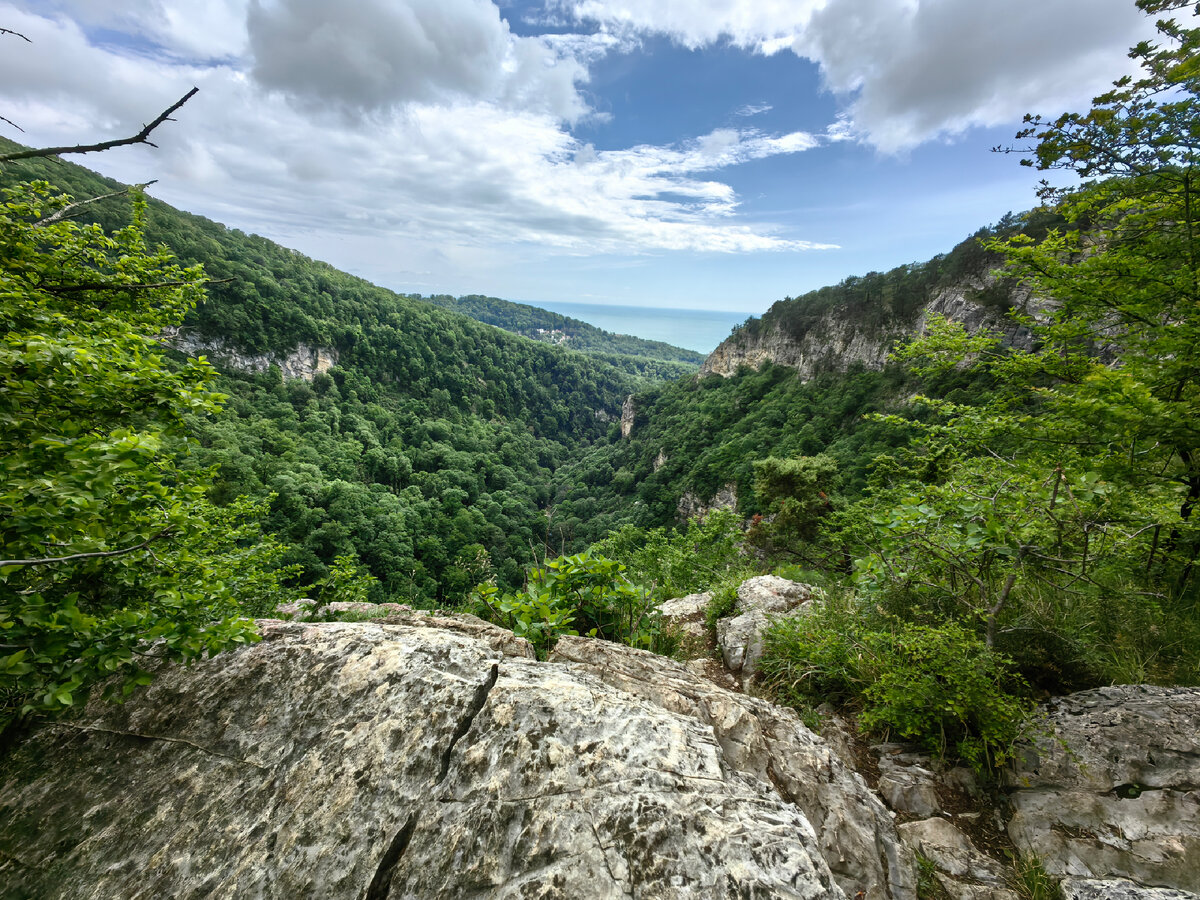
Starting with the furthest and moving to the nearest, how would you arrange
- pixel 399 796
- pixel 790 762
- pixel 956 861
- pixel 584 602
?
pixel 584 602 → pixel 790 762 → pixel 956 861 → pixel 399 796

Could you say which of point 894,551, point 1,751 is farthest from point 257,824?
point 894,551

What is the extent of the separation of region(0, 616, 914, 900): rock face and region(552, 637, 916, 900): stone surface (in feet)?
0.08

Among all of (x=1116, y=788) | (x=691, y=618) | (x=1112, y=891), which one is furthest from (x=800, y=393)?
(x=1112, y=891)

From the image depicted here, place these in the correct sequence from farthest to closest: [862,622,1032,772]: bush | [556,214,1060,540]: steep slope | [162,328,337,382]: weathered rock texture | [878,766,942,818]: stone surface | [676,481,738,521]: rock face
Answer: [162,328,337,382]: weathered rock texture
[676,481,738,521]: rock face
[556,214,1060,540]: steep slope
[878,766,942,818]: stone surface
[862,622,1032,772]: bush

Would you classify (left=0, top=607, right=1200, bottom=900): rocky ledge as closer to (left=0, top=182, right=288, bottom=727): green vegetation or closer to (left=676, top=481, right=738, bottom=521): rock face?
(left=0, top=182, right=288, bottom=727): green vegetation

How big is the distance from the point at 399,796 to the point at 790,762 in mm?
2621

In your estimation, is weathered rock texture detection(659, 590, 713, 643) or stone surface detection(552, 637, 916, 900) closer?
stone surface detection(552, 637, 916, 900)

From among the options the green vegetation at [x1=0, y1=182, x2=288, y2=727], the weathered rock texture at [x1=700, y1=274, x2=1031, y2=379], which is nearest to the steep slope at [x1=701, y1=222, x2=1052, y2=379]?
the weathered rock texture at [x1=700, y1=274, x2=1031, y2=379]

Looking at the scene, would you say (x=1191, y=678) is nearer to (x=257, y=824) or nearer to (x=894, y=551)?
(x=894, y=551)

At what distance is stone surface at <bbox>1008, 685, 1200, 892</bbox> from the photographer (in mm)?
2844

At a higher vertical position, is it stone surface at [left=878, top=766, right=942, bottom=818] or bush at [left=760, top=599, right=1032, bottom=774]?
bush at [left=760, top=599, right=1032, bottom=774]

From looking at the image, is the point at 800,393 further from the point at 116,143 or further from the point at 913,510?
the point at 116,143

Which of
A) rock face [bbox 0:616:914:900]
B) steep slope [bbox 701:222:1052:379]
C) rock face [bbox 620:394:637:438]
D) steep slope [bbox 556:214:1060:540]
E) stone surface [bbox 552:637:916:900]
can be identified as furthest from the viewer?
rock face [bbox 620:394:637:438]

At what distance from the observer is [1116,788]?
3.17 metres
